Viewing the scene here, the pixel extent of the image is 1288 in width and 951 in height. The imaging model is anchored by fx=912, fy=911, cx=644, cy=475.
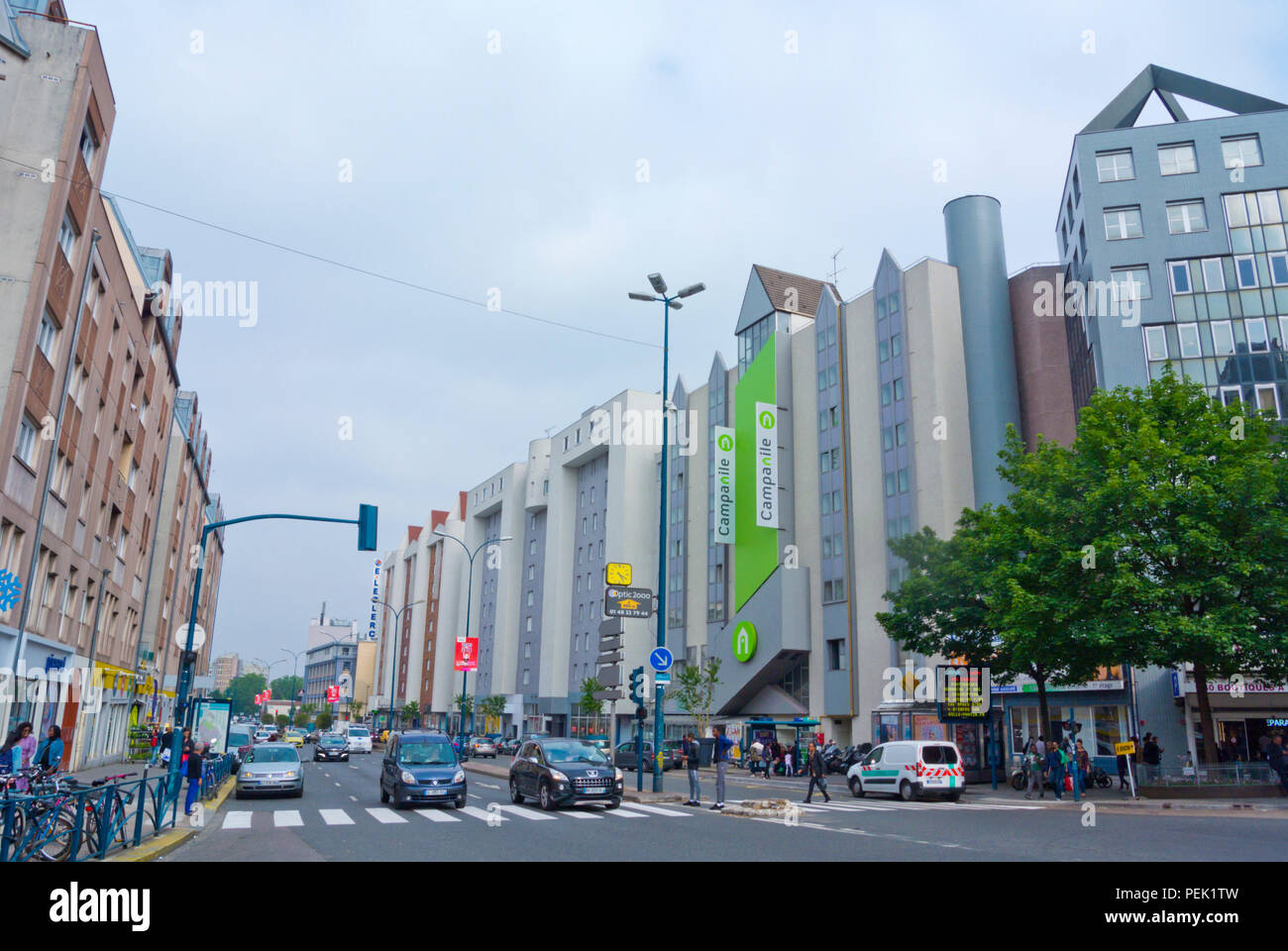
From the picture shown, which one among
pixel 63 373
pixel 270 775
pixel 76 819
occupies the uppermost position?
pixel 63 373

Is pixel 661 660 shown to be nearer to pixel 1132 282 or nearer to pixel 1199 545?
pixel 1199 545

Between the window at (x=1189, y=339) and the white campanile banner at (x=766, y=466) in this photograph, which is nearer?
the window at (x=1189, y=339)

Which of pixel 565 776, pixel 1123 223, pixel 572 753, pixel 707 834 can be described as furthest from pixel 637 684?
pixel 1123 223

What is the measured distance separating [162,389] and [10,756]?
1413 inches

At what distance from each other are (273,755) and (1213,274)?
131 ft

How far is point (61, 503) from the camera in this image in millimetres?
28656

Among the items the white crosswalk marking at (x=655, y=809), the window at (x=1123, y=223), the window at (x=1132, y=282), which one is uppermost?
the window at (x=1123, y=223)

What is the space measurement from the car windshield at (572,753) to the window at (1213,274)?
1311 inches

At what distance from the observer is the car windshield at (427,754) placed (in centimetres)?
2042

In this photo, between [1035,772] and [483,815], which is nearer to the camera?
[483,815]

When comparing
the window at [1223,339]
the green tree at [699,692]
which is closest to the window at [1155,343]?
the window at [1223,339]

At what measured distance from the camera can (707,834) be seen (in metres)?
14.9

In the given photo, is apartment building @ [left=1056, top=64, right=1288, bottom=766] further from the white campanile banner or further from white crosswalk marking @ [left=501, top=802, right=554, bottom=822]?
white crosswalk marking @ [left=501, top=802, right=554, bottom=822]

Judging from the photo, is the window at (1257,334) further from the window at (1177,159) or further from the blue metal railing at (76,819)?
the blue metal railing at (76,819)
